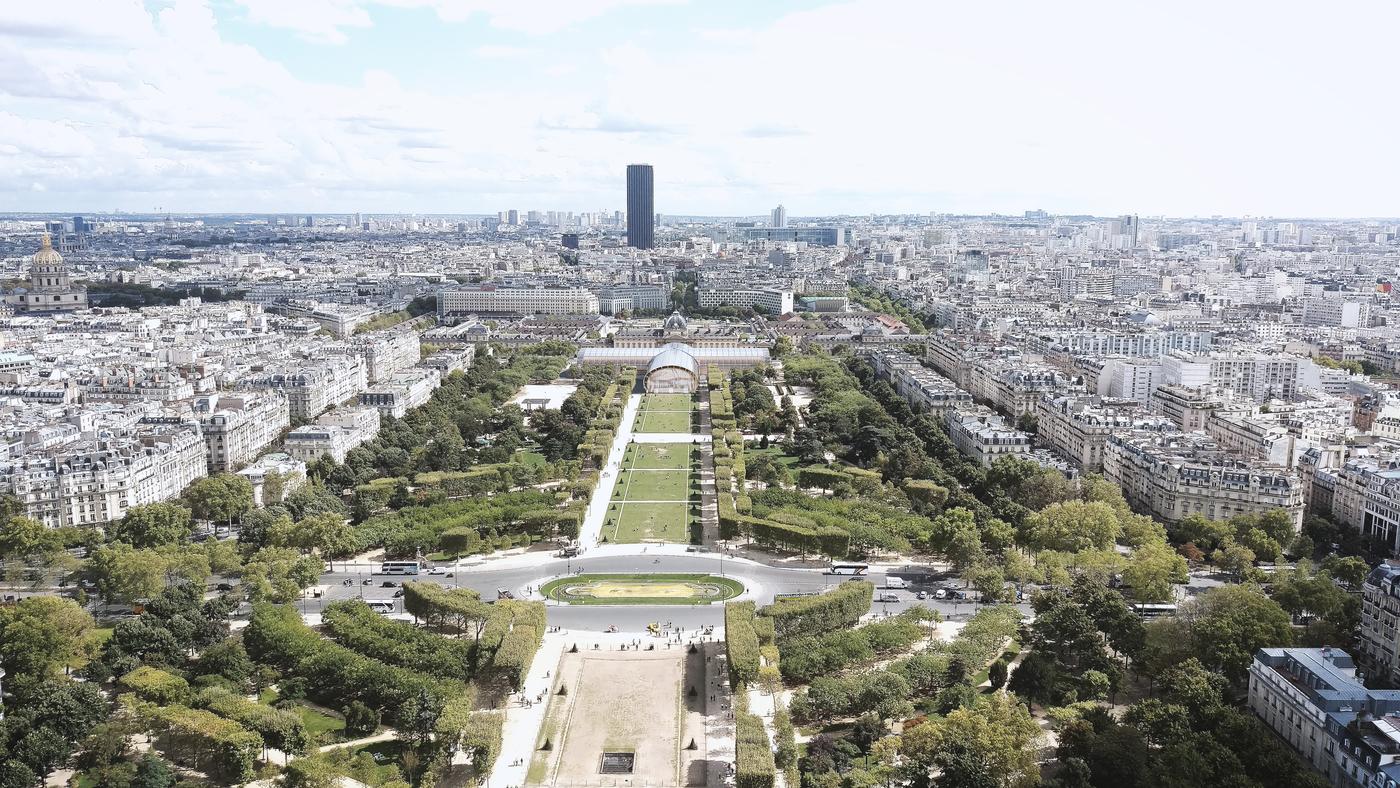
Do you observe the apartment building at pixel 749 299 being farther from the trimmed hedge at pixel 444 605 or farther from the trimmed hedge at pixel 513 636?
the trimmed hedge at pixel 513 636

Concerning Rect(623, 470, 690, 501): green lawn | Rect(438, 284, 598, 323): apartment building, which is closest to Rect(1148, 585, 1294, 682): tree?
Rect(623, 470, 690, 501): green lawn

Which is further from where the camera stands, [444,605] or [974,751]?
[444,605]

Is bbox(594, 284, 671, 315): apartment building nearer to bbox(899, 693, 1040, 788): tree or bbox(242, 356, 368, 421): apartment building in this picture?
bbox(242, 356, 368, 421): apartment building

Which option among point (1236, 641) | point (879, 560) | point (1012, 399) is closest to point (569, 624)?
point (879, 560)

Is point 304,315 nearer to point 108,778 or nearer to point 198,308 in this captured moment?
point 198,308

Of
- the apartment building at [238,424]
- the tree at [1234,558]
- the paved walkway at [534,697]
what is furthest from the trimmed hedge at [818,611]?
the apartment building at [238,424]

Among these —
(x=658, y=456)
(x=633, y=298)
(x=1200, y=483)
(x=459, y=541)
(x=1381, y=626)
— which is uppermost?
(x=633, y=298)

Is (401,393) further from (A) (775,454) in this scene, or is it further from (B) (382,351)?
(A) (775,454)

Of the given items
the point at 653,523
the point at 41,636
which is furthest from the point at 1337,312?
the point at 41,636
